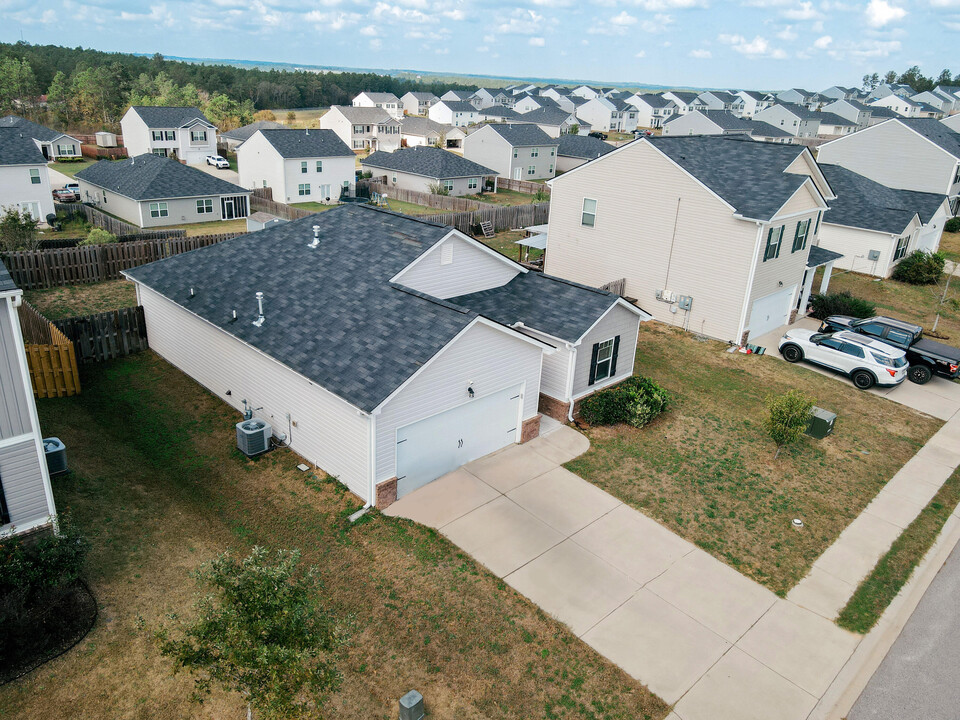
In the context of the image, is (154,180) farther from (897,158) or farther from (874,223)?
(897,158)

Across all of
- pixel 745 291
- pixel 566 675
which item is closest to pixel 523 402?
pixel 566 675

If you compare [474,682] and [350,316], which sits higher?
[350,316]

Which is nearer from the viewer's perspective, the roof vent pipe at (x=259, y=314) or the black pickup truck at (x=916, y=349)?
the roof vent pipe at (x=259, y=314)

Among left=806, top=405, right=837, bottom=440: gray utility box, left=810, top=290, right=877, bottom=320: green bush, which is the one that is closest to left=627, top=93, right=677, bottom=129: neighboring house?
left=810, top=290, right=877, bottom=320: green bush

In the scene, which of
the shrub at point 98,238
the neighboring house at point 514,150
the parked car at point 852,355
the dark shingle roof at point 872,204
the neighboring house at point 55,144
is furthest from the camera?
the neighboring house at point 514,150

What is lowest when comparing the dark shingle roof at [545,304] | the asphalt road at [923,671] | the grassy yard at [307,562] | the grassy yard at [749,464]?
the asphalt road at [923,671]

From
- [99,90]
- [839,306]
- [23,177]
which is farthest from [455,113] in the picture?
[839,306]

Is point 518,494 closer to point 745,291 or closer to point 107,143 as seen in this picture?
point 745,291

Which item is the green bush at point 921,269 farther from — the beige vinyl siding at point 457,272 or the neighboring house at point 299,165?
the neighboring house at point 299,165

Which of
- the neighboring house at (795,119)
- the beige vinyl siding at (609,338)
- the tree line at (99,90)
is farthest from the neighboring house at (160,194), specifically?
the neighboring house at (795,119)
